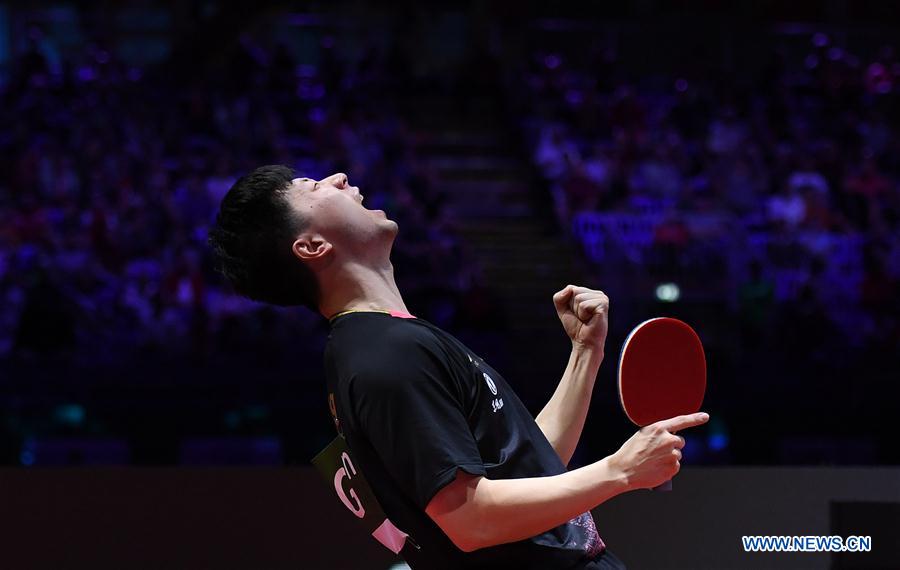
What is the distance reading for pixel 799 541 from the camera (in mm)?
3047

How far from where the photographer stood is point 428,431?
5.98 ft

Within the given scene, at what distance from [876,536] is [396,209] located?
6082mm

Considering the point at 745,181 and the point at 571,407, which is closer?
the point at 571,407

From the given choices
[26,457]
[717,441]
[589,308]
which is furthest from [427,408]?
[717,441]

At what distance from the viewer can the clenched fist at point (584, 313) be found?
91.1 inches

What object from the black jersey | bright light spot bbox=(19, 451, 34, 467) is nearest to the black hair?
the black jersey

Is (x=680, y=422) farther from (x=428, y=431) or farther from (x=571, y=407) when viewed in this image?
(x=571, y=407)

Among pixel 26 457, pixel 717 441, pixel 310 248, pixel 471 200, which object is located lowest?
pixel 717 441

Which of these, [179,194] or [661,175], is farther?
[661,175]

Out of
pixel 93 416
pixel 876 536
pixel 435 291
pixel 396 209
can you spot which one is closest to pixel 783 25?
pixel 396 209

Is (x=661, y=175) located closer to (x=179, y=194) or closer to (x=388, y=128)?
(x=388, y=128)

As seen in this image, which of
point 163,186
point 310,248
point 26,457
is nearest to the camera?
point 310,248

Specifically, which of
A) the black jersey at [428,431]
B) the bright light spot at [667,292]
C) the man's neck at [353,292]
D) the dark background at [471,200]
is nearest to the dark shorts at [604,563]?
the black jersey at [428,431]

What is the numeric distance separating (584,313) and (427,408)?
61 centimetres
